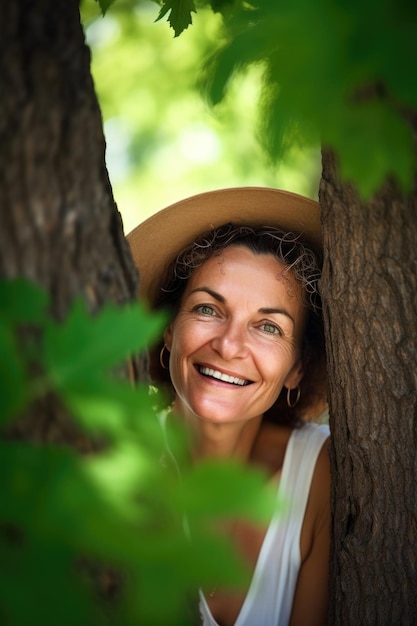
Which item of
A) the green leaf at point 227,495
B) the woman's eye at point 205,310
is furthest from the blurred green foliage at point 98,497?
the woman's eye at point 205,310

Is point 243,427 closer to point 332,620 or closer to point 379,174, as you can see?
point 332,620

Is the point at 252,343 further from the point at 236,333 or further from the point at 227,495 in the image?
the point at 227,495

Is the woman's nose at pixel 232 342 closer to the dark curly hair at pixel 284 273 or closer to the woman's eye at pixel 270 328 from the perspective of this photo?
the woman's eye at pixel 270 328

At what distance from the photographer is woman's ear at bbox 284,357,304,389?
283cm

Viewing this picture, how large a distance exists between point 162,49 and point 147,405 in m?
6.87

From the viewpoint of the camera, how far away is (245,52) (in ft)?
3.50

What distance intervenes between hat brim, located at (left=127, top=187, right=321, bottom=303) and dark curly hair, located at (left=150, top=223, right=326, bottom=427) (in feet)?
0.10

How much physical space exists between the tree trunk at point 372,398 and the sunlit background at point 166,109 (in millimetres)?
4450

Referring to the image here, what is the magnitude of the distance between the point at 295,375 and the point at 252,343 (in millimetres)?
415

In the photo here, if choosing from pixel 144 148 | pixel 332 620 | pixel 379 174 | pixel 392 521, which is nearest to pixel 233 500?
pixel 379 174

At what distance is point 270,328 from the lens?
2.59m

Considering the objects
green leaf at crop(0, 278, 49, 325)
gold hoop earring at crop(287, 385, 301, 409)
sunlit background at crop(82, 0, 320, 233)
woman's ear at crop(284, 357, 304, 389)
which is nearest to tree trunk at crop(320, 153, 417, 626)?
woman's ear at crop(284, 357, 304, 389)

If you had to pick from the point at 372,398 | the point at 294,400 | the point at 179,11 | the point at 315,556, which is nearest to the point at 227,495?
the point at 372,398

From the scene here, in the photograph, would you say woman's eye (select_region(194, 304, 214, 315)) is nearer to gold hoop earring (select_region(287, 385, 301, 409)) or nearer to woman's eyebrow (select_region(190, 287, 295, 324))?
woman's eyebrow (select_region(190, 287, 295, 324))
